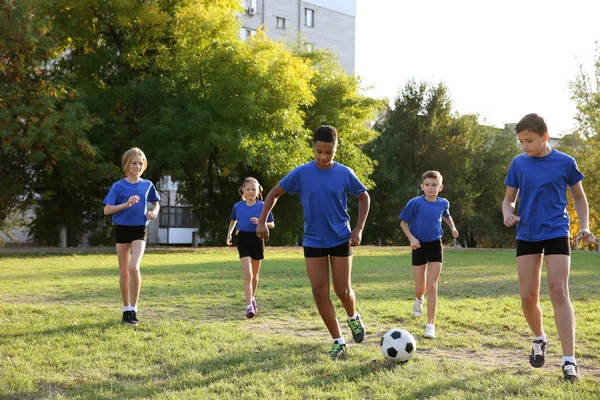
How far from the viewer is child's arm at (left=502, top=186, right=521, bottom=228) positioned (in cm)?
557

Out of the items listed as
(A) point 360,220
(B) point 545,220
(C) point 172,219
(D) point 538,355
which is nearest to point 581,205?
(B) point 545,220

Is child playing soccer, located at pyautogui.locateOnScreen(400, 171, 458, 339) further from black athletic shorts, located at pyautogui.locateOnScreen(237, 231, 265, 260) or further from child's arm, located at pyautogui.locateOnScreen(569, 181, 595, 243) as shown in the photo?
child's arm, located at pyautogui.locateOnScreen(569, 181, 595, 243)

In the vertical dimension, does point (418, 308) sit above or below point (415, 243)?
below

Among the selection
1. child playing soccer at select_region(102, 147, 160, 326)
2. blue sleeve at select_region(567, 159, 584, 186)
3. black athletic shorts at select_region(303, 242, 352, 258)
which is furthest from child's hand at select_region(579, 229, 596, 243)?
child playing soccer at select_region(102, 147, 160, 326)

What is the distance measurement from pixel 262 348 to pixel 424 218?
2.70m

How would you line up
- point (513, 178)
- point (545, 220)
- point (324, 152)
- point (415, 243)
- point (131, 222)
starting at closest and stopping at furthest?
point (545, 220) → point (513, 178) → point (324, 152) → point (415, 243) → point (131, 222)

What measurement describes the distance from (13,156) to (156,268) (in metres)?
10.2

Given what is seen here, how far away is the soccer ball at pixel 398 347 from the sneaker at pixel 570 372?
124 cm

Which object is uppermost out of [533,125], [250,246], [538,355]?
[533,125]

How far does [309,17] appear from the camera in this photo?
54125 mm

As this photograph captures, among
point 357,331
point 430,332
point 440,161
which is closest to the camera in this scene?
point 357,331

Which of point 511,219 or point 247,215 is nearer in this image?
point 511,219

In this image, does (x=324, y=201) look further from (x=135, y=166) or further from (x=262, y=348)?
(x=135, y=166)

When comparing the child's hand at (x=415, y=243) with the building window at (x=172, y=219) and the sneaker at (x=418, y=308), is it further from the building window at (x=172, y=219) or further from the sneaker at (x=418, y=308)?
the building window at (x=172, y=219)
